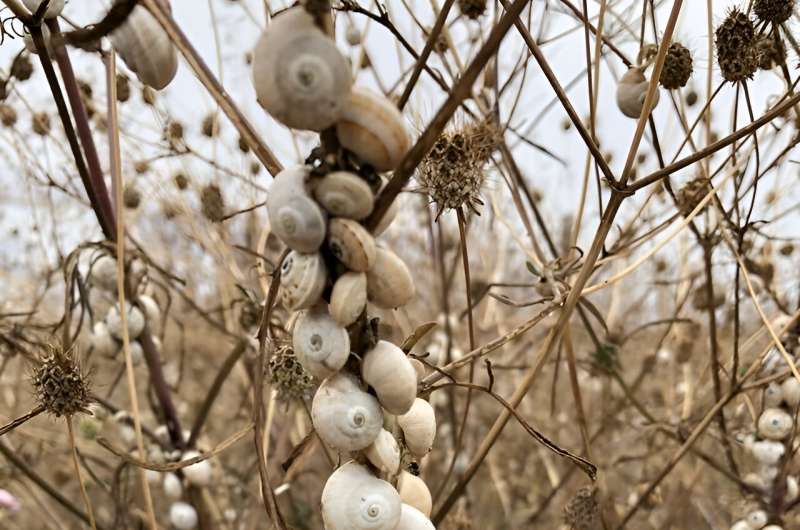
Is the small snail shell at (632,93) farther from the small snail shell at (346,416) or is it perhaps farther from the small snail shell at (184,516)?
the small snail shell at (184,516)

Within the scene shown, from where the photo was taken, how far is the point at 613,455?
4.46ft

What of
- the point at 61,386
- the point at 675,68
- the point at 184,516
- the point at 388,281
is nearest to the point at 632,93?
the point at 675,68

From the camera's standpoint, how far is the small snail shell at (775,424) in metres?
0.60

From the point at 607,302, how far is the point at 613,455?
1.60 ft

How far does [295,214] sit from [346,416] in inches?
3.1

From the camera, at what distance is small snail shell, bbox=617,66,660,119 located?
1.44 ft

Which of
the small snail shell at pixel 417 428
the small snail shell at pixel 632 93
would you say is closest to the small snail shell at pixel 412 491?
the small snail shell at pixel 417 428

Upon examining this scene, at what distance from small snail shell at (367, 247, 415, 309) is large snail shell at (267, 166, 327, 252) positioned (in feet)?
0.08

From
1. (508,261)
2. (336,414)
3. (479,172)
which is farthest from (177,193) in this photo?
(508,261)

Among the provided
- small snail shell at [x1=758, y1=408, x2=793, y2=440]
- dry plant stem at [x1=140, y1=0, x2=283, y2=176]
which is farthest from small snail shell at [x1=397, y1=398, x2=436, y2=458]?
small snail shell at [x1=758, y1=408, x2=793, y2=440]

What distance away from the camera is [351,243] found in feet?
0.83

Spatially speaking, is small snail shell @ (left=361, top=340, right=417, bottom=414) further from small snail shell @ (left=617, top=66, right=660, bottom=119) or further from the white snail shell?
small snail shell @ (left=617, top=66, right=660, bottom=119)

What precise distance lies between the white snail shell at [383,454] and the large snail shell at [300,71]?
128 millimetres

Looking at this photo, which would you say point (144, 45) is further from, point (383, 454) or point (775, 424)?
point (775, 424)
